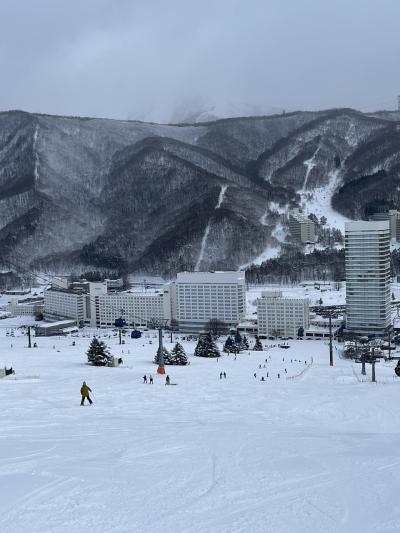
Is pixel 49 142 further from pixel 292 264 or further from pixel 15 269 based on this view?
pixel 292 264

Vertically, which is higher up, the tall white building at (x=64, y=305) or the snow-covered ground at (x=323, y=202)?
the snow-covered ground at (x=323, y=202)

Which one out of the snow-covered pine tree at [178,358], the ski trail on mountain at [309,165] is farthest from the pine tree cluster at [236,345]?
the ski trail on mountain at [309,165]

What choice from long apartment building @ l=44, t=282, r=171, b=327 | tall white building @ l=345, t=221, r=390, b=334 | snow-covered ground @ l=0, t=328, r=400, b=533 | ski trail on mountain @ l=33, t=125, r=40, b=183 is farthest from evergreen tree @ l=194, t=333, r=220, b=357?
ski trail on mountain @ l=33, t=125, r=40, b=183

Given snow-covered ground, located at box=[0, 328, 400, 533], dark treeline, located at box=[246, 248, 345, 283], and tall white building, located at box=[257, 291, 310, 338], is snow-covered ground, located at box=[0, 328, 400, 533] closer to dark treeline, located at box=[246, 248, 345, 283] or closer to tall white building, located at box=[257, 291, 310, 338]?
tall white building, located at box=[257, 291, 310, 338]

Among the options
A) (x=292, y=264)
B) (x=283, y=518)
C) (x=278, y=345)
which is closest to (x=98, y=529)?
(x=283, y=518)

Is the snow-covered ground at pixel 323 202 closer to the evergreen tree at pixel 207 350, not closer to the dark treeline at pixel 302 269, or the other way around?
the dark treeline at pixel 302 269

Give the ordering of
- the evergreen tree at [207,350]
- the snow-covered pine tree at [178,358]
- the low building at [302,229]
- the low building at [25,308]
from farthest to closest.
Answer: the low building at [302,229], the low building at [25,308], the evergreen tree at [207,350], the snow-covered pine tree at [178,358]
